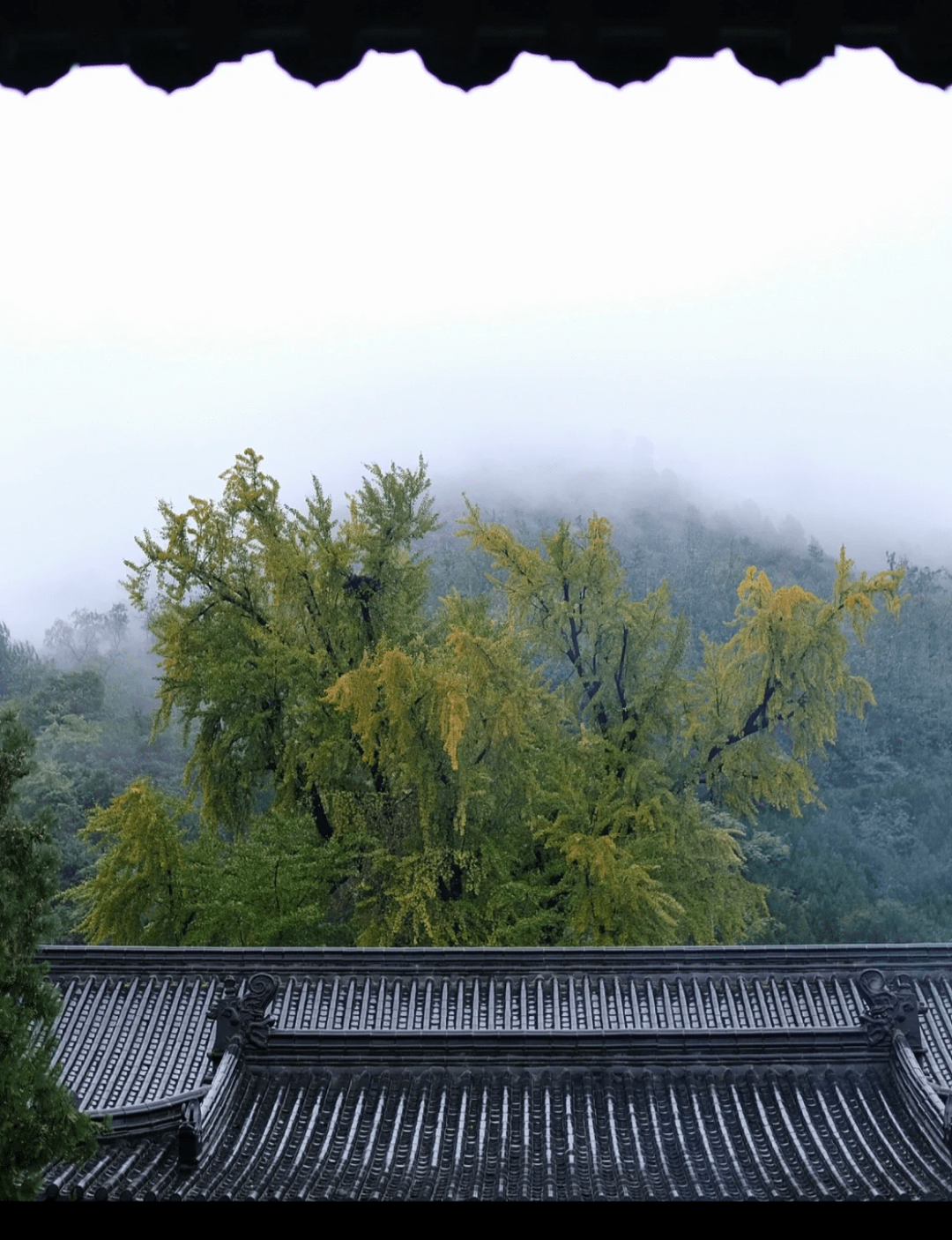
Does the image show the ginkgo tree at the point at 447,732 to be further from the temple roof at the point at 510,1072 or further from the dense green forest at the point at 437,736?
the temple roof at the point at 510,1072

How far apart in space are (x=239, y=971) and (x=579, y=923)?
565 cm

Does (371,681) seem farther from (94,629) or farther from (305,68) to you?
(94,629)

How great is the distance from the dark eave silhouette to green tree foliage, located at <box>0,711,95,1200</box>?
342cm

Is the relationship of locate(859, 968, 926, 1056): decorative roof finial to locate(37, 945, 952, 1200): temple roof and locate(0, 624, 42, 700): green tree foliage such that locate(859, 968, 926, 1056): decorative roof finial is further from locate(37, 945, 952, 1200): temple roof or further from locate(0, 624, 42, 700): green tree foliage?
locate(0, 624, 42, 700): green tree foliage

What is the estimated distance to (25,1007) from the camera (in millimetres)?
4719

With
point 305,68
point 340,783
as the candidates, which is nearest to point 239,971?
point 340,783

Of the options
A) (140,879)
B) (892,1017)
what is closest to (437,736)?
(140,879)

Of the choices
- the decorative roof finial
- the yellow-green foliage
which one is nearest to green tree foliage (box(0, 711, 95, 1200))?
the decorative roof finial

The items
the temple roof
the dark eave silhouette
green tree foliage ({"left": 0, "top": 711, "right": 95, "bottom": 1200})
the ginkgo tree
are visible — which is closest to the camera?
the dark eave silhouette

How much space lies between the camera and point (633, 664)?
17.1 meters

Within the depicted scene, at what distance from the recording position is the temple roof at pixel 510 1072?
275 inches

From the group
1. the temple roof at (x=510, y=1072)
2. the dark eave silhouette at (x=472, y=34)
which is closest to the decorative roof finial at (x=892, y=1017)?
the temple roof at (x=510, y=1072)

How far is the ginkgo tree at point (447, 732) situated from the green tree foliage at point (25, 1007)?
899 centimetres

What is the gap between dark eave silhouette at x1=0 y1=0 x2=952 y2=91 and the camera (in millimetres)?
1889
